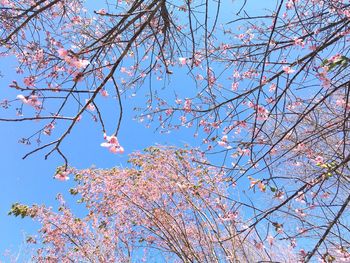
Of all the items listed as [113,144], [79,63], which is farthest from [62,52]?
[113,144]

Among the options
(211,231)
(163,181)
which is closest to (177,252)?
(211,231)

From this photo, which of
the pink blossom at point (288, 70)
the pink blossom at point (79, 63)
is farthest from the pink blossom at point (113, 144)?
the pink blossom at point (288, 70)

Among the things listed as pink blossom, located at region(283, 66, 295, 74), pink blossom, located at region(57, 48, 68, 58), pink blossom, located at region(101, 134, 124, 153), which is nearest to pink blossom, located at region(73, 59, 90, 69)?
pink blossom, located at region(57, 48, 68, 58)

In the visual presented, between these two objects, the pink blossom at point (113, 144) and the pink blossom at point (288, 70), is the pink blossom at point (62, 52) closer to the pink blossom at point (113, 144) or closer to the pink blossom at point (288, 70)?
the pink blossom at point (113, 144)

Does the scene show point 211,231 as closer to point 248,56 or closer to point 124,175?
point 124,175

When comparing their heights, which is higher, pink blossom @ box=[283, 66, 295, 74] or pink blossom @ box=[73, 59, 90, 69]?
pink blossom @ box=[283, 66, 295, 74]

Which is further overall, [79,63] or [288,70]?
[288,70]

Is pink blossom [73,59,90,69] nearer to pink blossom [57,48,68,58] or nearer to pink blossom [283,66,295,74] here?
pink blossom [57,48,68,58]

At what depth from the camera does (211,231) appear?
532 cm

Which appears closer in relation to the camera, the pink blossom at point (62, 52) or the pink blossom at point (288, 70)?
the pink blossom at point (62, 52)

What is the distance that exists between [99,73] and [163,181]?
10.2 feet

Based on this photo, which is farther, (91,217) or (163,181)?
(91,217)

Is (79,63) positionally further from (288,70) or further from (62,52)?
(288,70)

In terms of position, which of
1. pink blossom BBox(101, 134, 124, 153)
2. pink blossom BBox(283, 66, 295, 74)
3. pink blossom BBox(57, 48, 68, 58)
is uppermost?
pink blossom BBox(283, 66, 295, 74)
